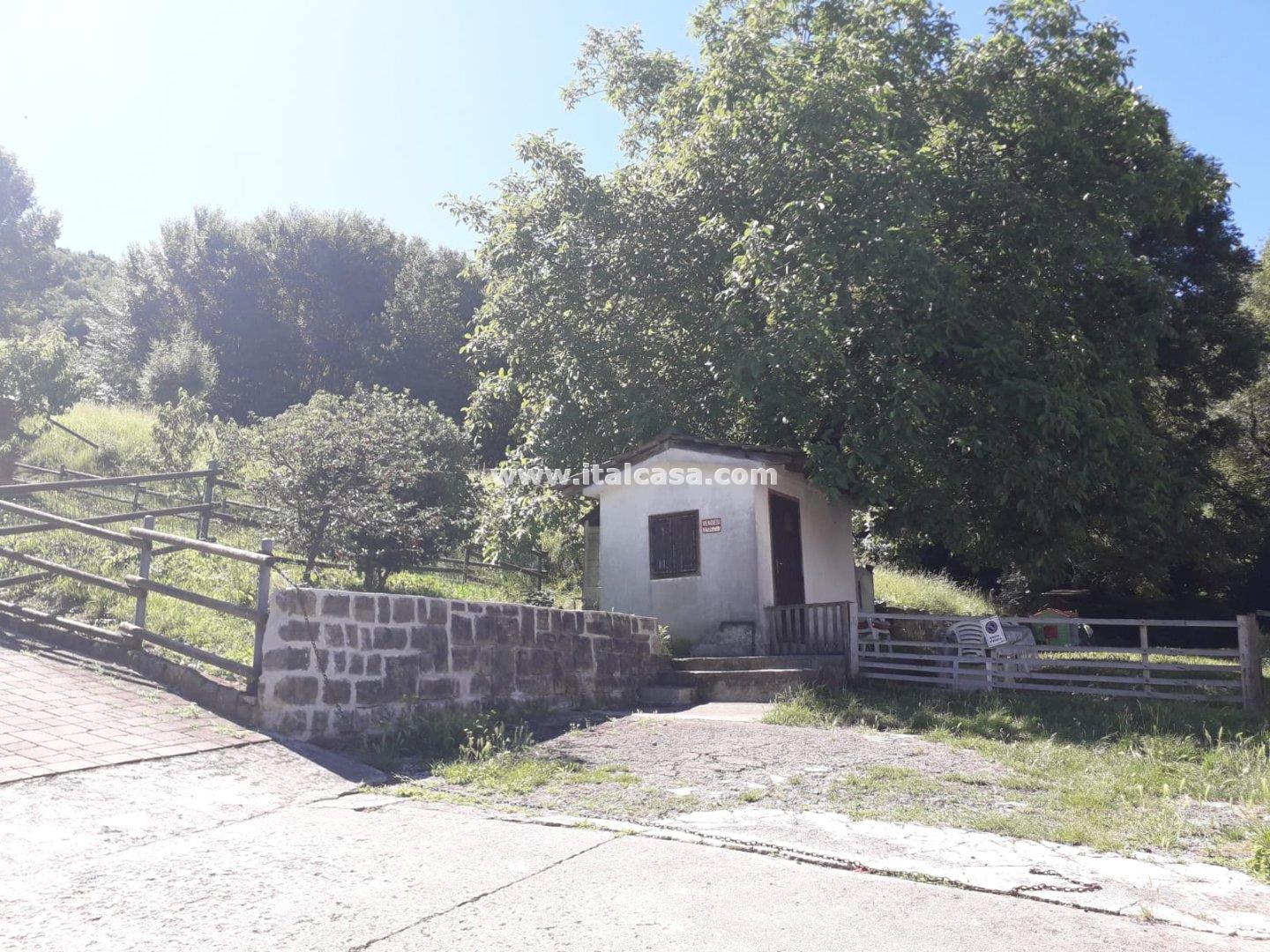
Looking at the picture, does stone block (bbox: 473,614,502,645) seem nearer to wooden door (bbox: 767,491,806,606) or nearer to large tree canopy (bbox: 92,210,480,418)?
wooden door (bbox: 767,491,806,606)

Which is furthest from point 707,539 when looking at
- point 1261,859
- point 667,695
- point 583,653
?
point 1261,859

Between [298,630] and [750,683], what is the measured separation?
5.80 meters

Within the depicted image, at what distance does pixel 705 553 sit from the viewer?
44.3 ft

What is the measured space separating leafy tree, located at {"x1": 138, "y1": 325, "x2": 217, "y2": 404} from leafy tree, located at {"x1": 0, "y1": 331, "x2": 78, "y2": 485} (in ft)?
44.3

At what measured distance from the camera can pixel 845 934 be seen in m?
3.65

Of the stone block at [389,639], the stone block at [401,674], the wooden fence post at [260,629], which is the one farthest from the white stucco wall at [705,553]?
the wooden fence post at [260,629]

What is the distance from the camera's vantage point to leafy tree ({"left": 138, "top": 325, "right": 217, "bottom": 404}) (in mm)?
34469

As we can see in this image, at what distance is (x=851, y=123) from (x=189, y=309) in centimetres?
3355

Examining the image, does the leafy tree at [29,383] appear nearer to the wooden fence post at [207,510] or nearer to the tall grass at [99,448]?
the tall grass at [99,448]

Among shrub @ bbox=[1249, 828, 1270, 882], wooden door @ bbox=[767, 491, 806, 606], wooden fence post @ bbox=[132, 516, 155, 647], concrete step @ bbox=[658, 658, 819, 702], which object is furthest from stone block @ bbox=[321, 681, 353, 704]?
wooden door @ bbox=[767, 491, 806, 606]

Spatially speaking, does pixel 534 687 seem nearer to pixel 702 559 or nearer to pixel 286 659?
pixel 286 659

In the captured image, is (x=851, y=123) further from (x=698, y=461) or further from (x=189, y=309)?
(x=189, y=309)

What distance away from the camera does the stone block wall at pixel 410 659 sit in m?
6.79

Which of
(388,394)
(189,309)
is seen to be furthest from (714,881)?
(189,309)
